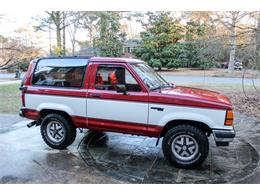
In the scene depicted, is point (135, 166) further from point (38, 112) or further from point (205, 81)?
point (205, 81)

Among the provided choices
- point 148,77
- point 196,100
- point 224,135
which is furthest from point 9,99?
point 224,135

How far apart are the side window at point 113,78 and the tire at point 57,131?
35.0 inches

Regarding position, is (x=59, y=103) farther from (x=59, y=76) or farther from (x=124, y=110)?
(x=124, y=110)

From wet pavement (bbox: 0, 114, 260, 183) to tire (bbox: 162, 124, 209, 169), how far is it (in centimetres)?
13

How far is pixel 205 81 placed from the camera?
12.4 metres

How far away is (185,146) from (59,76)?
2.40 m

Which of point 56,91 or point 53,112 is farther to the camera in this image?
point 53,112

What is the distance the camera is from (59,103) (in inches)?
167

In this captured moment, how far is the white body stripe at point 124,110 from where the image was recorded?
3502 millimetres

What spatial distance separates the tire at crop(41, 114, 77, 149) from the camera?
169 inches

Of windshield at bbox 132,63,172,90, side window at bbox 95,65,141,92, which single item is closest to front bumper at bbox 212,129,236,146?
windshield at bbox 132,63,172,90

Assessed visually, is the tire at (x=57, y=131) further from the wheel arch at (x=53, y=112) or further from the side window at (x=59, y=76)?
the side window at (x=59, y=76)
